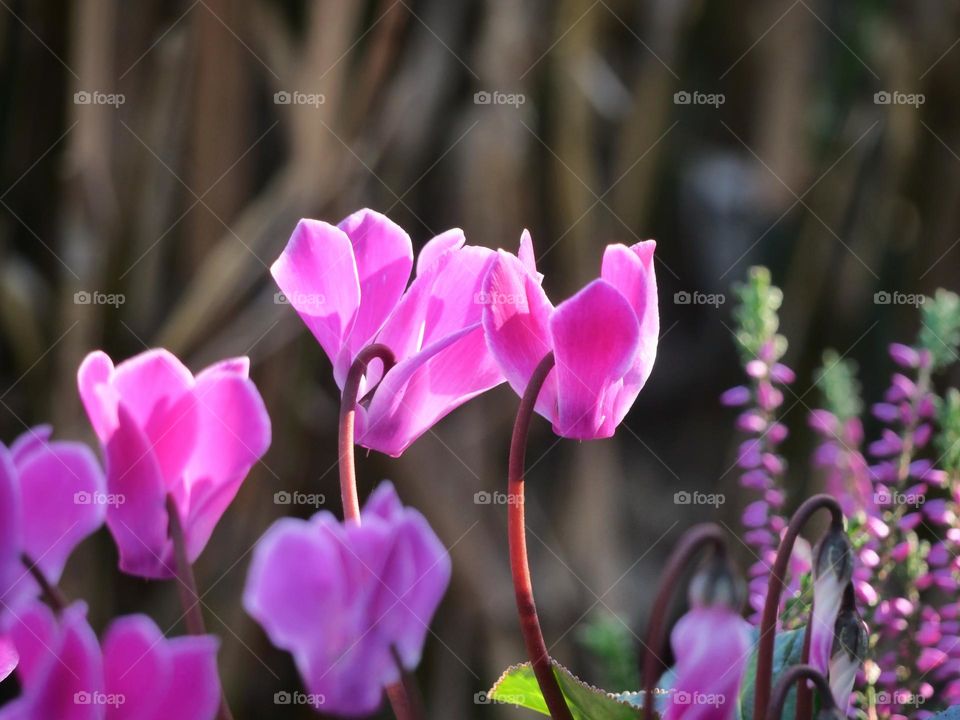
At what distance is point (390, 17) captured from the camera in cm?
121

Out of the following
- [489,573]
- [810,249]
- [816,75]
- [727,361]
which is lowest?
[489,573]

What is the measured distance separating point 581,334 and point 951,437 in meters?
0.15

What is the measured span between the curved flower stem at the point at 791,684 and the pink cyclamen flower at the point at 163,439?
0.38 ft

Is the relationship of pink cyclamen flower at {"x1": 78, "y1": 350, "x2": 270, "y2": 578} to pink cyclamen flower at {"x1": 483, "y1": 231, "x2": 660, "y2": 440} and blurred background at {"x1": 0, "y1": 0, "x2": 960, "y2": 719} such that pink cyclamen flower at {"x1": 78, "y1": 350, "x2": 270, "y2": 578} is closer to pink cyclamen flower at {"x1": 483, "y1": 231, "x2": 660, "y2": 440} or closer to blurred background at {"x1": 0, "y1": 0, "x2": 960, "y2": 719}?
pink cyclamen flower at {"x1": 483, "y1": 231, "x2": 660, "y2": 440}

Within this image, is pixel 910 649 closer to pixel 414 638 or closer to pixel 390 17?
pixel 414 638

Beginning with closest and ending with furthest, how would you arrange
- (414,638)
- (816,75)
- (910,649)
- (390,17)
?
(414,638) → (910,649) → (390,17) → (816,75)

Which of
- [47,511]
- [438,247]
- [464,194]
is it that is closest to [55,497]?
[47,511]

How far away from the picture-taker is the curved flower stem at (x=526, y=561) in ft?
0.79

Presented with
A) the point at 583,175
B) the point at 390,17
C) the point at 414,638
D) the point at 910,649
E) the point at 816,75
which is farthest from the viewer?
the point at 816,75

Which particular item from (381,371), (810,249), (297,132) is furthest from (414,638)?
(810,249)

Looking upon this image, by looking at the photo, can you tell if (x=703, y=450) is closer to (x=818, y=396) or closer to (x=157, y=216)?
(x=818, y=396)

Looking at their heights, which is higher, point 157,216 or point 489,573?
point 157,216

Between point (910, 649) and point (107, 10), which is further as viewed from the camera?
point (107, 10)

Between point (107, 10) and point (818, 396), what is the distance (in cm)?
92
